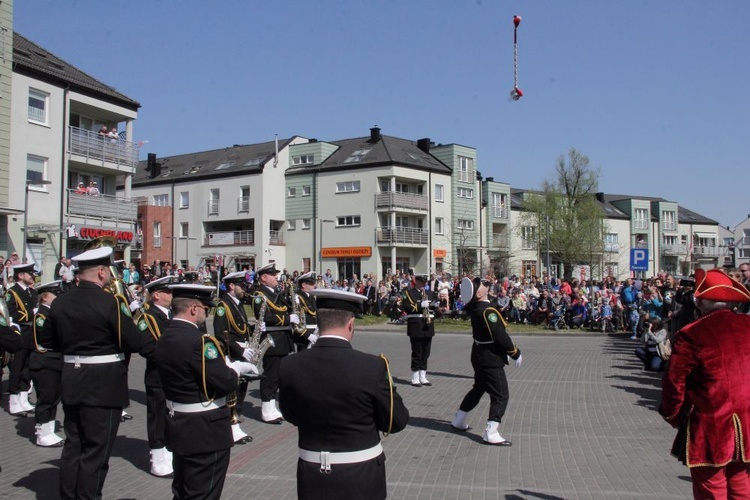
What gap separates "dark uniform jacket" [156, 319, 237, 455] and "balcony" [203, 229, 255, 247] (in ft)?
167

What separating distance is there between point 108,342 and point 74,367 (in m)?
0.33

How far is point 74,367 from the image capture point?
546 centimetres

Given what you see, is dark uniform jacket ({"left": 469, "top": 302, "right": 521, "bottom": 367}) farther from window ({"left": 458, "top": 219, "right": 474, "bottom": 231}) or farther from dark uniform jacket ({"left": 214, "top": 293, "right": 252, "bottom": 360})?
window ({"left": 458, "top": 219, "right": 474, "bottom": 231})

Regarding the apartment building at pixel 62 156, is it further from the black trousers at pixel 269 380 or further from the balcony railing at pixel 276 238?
the balcony railing at pixel 276 238

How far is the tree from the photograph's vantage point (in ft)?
193

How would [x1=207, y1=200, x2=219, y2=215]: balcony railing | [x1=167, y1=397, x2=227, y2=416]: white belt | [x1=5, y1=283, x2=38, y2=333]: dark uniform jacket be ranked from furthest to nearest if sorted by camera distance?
[x1=207, y1=200, x2=219, y2=215]: balcony railing < [x1=5, y1=283, x2=38, y2=333]: dark uniform jacket < [x1=167, y1=397, x2=227, y2=416]: white belt

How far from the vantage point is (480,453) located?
7672 millimetres

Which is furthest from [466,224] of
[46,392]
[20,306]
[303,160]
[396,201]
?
[46,392]

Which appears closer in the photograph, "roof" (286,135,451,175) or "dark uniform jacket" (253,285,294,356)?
"dark uniform jacket" (253,285,294,356)

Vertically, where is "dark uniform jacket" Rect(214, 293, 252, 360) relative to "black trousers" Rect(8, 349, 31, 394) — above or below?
above

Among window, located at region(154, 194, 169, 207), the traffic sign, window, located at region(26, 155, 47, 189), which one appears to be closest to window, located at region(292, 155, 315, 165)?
window, located at region(154, 194, 169, 207)

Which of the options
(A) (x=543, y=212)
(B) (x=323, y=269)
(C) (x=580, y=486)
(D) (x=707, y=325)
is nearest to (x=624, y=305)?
(C) (x=580, y=486)

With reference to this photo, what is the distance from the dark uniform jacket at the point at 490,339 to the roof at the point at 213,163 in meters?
47.6

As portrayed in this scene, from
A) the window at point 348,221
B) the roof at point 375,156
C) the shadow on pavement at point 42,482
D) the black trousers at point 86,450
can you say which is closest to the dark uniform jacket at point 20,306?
the shadow on pavement at point 42,482
